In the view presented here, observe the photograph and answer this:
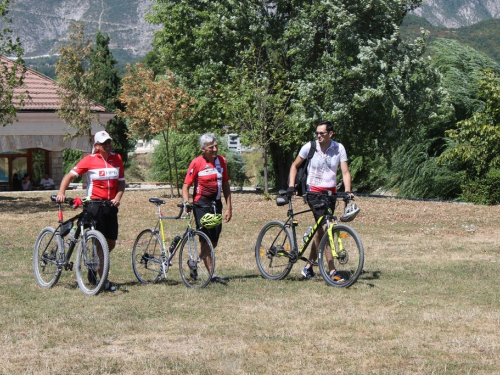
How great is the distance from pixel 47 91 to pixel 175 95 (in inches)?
452

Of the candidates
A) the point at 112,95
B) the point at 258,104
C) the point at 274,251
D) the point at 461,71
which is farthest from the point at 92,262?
the point at 112,95

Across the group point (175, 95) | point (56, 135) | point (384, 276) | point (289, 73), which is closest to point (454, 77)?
point (289, 73)

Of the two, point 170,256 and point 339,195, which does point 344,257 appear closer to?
point 339,195

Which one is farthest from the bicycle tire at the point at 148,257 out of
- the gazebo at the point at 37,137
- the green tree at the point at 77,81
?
the gazebo at the point at 37,137

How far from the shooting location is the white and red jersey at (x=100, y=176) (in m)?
A: 9.95

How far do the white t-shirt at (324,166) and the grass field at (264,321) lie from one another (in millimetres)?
1289

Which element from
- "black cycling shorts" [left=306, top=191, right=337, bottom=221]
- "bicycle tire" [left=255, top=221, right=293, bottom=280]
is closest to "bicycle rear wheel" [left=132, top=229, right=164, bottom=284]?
"bicycle tire" [left=255, top=221, right=293, bottom=280]

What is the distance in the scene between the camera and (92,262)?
980 cm

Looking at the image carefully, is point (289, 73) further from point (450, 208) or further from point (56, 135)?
point (56, 135)

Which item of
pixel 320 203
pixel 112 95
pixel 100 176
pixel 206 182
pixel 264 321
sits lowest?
pixel 264 321

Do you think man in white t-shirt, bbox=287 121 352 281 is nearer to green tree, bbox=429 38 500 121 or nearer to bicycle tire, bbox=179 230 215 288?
bicycle tire, bbox=179 230 215 288

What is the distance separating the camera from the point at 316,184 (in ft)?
33.9

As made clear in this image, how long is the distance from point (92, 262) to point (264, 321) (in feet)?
8.70

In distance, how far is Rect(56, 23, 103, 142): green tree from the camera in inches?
1318
